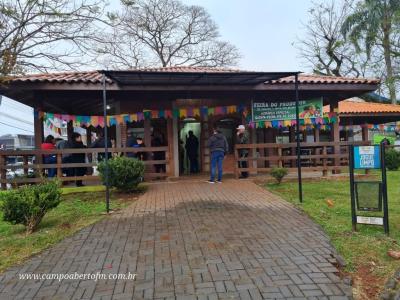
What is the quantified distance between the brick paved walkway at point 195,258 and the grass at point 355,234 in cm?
26

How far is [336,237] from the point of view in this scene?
5.25 metres

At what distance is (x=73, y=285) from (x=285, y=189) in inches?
269

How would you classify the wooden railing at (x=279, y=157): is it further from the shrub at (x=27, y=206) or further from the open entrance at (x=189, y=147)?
the shrub at (x=27, y=206)

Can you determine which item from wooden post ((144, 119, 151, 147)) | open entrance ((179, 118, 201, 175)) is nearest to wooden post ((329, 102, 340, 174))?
open entrance ((179, 118, 201, 175))

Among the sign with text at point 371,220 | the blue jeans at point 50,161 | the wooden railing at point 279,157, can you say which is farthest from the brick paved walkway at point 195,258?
the blue jeans at point 50,161

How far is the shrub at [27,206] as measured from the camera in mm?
6059

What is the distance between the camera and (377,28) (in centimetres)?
2591

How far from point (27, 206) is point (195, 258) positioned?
3.34 metres

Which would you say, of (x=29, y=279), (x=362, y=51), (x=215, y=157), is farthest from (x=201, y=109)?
(x=362, y=51)

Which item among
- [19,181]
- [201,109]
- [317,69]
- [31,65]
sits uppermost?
[317,69]

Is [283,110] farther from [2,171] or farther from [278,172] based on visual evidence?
[2,171]

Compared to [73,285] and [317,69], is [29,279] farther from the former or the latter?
[317,69]

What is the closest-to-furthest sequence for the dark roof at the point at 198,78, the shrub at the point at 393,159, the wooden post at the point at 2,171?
the dark roof at the point at 198,78
the wooden post at the point at 2,171
the shrub at the point at 393,159

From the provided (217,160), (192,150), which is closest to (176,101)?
(192,150)
